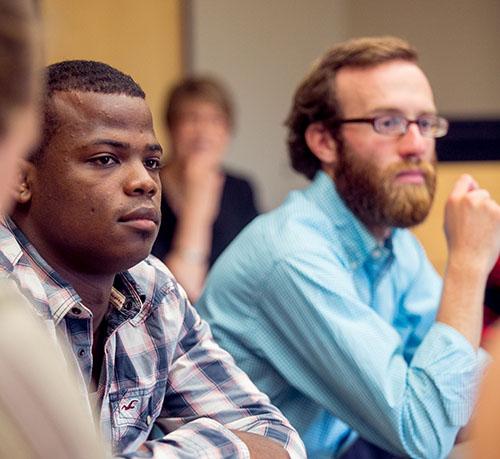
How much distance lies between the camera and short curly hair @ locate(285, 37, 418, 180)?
209 centimetres

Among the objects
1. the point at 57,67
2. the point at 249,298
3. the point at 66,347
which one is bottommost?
the point at 249,298

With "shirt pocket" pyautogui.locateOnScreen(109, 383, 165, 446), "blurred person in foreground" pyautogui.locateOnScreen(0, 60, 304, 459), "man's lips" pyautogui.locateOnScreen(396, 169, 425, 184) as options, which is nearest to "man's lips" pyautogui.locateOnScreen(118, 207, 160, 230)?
"blurred person in foreground" pyautogui.locateOnScreen(0, 60, 304, 459)

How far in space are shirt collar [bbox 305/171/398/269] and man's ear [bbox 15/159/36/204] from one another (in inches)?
30.3

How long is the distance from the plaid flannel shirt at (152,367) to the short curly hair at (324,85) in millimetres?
697

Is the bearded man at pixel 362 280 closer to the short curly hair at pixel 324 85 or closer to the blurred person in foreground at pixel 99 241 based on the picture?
the short curly hair at pixel 324 85

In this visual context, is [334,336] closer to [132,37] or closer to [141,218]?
[141,218]

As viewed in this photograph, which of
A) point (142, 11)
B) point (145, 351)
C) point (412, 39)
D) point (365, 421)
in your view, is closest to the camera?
point (145, 351)

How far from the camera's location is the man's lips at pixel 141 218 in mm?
1346

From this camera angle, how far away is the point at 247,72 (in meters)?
5.07

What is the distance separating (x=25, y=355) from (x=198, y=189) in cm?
278

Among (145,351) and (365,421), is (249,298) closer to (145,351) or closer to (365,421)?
(365,421)

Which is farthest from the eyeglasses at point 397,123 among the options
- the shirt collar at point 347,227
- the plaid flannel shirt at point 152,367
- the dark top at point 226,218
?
the dark top at point 226,218

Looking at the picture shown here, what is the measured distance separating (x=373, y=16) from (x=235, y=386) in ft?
13.3

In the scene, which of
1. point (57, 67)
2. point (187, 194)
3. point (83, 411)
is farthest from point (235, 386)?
point (187, 194)
